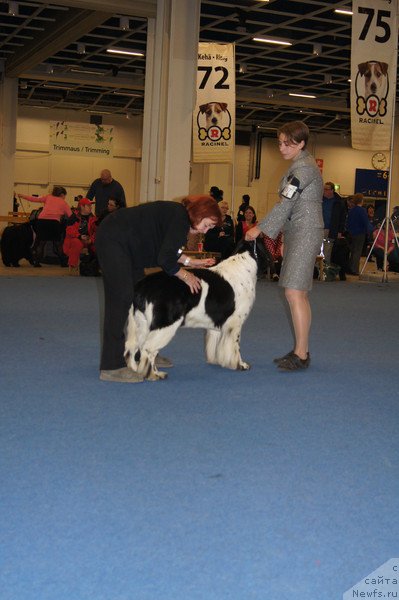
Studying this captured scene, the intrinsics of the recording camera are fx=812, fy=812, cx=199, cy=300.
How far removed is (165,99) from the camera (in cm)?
1136

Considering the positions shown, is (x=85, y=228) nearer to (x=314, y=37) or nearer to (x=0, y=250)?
(x=0, y=250)

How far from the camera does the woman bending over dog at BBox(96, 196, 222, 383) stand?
4.52 meters

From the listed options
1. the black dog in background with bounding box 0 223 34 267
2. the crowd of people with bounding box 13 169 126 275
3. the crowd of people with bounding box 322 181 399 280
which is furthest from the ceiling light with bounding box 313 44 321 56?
the black dog in background with bounding box 0 223 34 267

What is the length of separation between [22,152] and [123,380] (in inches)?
1038

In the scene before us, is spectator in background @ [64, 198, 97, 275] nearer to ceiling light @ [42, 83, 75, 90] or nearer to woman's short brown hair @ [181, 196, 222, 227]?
woman's short brown hair @ [181, 196, 222, 227]

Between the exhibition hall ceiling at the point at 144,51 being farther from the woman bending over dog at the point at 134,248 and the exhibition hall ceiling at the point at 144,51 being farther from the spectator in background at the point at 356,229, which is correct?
the woman bending over dog at the point at 134,248

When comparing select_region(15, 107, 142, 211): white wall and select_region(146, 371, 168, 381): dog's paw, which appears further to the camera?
select_region(15, 107, 142, 211): white wall

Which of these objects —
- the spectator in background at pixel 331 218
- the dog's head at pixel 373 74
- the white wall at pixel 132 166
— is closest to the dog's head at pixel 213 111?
the dog's head at pixel 373 74

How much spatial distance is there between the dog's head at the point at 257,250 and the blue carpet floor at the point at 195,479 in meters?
0.70

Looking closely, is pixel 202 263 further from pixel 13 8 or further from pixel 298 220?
pixel 13 8

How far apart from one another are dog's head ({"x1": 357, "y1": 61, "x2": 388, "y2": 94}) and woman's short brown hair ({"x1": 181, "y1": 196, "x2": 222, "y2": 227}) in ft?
25.4

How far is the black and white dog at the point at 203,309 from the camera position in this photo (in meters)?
4.65

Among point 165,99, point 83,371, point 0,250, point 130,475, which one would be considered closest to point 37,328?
point 83,371

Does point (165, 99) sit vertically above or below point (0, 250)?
above
